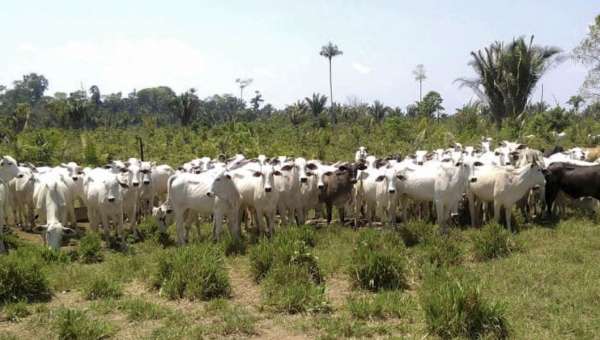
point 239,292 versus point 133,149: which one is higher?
point 133,149

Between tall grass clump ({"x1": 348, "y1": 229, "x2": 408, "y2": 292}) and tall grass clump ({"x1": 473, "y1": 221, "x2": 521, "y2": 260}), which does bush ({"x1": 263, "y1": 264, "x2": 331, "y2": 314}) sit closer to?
tall grass clump ({"x1": 348, "y1": 229, "x2": 408, "y2": 292})

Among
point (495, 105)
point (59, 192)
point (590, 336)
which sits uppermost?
point (495, 105)

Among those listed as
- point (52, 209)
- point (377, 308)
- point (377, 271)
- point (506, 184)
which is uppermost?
point (506, 184)

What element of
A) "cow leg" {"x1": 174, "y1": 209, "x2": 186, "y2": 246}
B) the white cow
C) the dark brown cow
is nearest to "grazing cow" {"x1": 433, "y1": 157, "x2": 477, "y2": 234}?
the dark brown cow

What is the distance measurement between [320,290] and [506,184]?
21.8 feet

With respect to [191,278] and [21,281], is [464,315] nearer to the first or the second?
[191,278]

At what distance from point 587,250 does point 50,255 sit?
34.0 feet

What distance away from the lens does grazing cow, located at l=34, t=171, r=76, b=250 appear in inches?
447

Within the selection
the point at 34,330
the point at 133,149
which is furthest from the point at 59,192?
the point at 133,149

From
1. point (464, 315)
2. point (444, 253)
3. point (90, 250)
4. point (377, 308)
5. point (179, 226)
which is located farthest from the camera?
point (179, 226)

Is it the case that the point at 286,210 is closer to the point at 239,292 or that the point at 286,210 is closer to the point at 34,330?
the point at 239,292

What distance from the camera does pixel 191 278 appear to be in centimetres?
865

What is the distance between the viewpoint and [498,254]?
10156 mm

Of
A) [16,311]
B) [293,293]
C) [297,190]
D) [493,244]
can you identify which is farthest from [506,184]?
[16,311]
